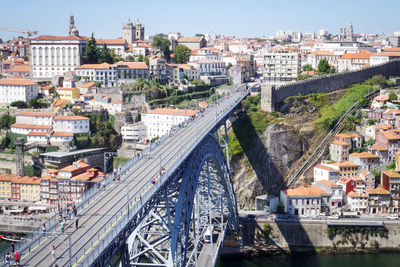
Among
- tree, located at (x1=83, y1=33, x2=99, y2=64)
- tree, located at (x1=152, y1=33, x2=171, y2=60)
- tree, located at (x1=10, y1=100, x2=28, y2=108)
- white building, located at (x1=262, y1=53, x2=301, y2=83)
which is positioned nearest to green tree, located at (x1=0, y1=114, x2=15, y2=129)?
tree, located at (x1=10, y1=100, x2=28, y2=108)

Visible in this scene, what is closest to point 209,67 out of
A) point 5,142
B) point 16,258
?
point 5,142

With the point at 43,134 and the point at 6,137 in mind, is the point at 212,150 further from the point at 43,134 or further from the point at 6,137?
the point at 6,137

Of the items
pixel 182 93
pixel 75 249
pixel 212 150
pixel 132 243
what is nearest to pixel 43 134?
pixel 182 93

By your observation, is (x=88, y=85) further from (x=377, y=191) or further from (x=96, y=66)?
(x=377, y=191)

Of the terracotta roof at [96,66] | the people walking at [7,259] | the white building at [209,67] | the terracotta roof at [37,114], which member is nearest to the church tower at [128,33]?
the white building at [209,67]

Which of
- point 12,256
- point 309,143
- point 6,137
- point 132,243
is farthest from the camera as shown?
point 6,137
